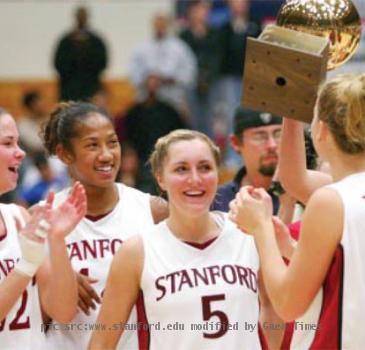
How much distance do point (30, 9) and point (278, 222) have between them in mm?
10296

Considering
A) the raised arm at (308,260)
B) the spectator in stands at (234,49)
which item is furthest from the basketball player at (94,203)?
the spectator in stands at (234,49)

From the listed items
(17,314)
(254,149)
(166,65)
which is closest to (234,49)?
(166,65)

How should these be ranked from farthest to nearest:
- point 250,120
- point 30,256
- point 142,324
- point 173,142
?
point 250,120
point 173,142
point 142,324
point 30,256

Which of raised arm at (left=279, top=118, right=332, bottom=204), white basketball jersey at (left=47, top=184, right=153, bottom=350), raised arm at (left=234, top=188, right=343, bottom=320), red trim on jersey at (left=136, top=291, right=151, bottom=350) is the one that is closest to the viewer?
raised arm at (left=234, top=188, right=343, bottom=320)

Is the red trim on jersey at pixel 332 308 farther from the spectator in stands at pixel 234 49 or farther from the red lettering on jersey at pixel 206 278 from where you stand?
the spectator in stands at pixel 234 49

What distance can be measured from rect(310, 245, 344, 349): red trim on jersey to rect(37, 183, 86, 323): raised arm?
107 centimetres

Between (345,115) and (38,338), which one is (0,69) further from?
(345,115)

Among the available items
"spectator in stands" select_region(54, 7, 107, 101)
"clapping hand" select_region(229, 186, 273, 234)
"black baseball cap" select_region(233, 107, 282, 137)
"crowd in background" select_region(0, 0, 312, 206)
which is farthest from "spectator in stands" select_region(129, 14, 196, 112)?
"clapping hand" select_region(229, 186, 273, 234)

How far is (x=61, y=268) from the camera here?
4426 millimetres

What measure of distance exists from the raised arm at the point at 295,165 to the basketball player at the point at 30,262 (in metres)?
0.80

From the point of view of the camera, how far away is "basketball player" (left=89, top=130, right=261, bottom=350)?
4.26 m

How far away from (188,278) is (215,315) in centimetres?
17

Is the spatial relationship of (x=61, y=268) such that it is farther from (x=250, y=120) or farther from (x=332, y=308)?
(x=250, y=120)

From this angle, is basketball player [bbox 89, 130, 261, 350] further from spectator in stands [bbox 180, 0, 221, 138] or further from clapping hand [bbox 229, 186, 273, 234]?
spectator in stands [bbox 180, 0, 221, 138]
